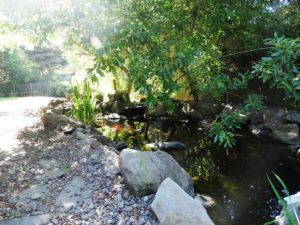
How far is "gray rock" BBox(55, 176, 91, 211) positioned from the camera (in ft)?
9.72

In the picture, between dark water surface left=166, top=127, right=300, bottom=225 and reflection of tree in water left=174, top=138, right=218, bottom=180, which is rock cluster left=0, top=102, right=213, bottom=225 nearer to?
dark water surface left=166, top=127, right=300, bottom=225

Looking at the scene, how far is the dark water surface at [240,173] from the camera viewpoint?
150 inches

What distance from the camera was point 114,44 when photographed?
3.23 metres

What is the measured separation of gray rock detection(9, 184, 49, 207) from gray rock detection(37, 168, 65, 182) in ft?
0.66

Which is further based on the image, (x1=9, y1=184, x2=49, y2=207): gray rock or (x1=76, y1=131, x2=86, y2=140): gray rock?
(x1=76, y1=131, x2=86, y2=140): gray rock

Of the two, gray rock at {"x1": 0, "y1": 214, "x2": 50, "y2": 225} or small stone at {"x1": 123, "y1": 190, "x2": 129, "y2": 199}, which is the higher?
small stone at {"x1": 123, "y1": 190, "x2": 129, "y2": 199}

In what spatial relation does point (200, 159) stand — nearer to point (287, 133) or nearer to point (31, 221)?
point (287, 133)

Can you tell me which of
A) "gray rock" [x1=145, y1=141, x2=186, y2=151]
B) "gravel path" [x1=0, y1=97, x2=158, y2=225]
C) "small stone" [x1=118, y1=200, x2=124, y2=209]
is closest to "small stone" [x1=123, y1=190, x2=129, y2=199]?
"gravel path" [x1=0, y1=97, x2=158, y2=225]

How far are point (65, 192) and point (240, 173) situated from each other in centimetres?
304

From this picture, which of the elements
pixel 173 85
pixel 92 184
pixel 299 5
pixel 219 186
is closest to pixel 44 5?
pixel 173 85

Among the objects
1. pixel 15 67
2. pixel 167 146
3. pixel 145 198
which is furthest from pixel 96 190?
pixel 15 67

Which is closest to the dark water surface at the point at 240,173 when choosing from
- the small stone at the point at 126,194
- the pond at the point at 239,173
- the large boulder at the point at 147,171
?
the pond at the point at 239,173

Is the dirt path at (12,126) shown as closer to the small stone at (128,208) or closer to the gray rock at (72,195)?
the gray rock at (72,195)

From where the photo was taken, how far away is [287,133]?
6.94 metres
